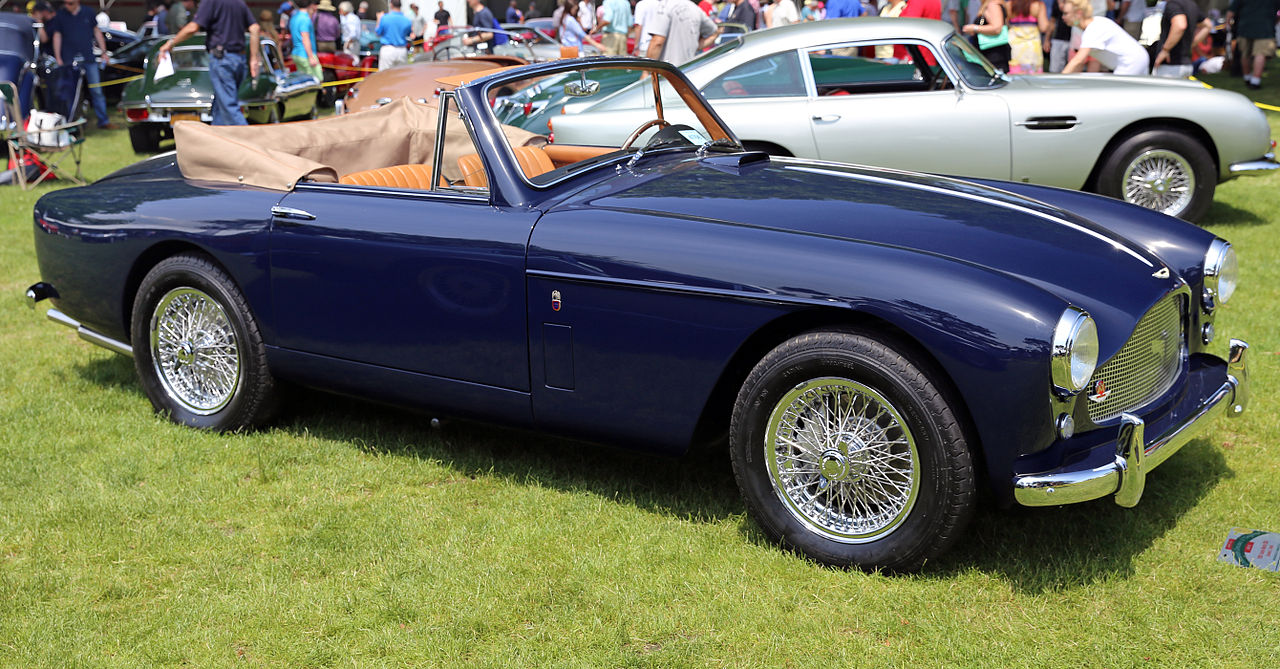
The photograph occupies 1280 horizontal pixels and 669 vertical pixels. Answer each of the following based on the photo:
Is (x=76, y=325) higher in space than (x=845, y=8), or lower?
lower

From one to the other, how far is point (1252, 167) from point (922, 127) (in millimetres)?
2324

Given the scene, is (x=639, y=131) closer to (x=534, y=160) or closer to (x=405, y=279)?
(x=534, y=160)

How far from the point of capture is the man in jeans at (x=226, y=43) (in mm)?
11336

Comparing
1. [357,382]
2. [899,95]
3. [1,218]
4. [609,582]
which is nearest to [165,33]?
[1,218]

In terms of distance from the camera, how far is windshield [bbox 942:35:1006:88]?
7.81 m

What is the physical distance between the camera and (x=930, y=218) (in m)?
3.71

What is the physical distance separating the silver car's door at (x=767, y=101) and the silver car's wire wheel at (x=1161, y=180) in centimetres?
222

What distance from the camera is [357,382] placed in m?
4.41

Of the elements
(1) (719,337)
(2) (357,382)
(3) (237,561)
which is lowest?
(3) (237,561)

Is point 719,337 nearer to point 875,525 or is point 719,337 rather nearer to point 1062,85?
point 875,525

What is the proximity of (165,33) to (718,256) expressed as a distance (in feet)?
67.8

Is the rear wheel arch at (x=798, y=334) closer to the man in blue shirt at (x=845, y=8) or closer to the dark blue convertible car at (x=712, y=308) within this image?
the dark blue convertible car at (x=712, y=308)

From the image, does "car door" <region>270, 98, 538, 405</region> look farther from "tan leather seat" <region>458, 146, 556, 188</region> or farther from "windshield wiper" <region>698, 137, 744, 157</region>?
"windshield wiper" <region>698, 137, 744, 157</region>

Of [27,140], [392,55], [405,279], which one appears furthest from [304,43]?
[405,279]
